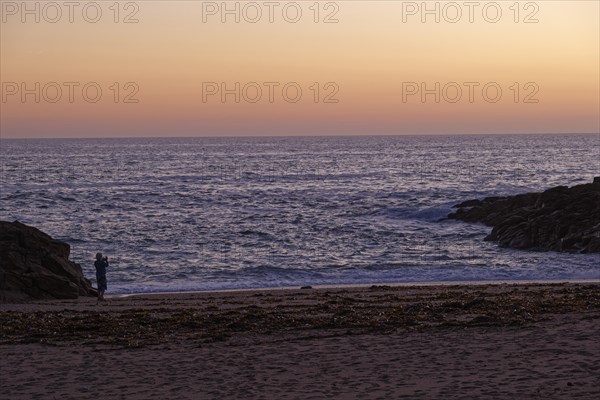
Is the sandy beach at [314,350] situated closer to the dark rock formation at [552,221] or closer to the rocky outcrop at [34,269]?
the rocky outcrop at [34,269]

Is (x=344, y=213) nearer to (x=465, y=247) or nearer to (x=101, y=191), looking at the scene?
(x=465, y=247)

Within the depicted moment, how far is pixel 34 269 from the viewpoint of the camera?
73.3 feet

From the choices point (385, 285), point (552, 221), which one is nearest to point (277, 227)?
point (552, 221)

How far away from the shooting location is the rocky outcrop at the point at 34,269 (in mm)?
21438

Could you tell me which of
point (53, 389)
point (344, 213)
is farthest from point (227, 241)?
point (53, 389)

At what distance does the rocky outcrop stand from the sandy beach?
2769 millimetres

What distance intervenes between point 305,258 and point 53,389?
20.9 metres

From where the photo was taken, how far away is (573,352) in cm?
1222

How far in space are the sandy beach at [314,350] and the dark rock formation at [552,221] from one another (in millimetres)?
13264

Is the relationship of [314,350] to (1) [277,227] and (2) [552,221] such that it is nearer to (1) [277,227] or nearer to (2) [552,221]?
(2) [552,221]

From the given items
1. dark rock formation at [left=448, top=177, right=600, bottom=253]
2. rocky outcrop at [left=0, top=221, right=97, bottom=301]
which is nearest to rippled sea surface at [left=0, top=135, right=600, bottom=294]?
dark rock formation at [left=448, top=177, right=600, bottom=253]

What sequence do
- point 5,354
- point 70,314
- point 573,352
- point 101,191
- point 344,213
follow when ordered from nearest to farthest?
point 573,352 → point 5,354 → point 70,314 → point 344,213 → point 101,191

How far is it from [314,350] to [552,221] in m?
23.5

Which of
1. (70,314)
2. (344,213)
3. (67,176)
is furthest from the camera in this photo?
(67,176)
